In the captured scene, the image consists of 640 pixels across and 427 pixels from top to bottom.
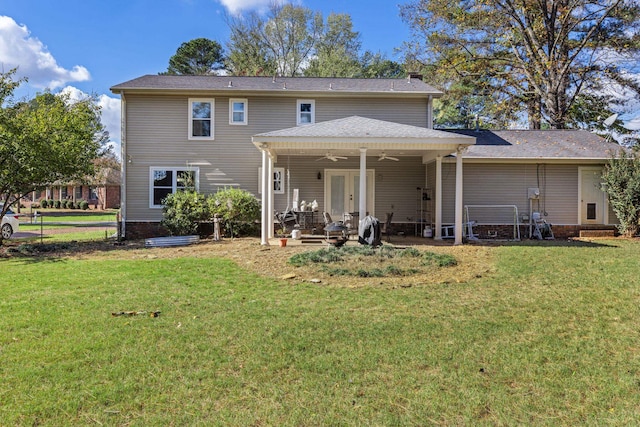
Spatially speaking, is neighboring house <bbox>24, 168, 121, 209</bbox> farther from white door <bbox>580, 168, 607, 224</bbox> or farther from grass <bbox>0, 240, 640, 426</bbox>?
white door <bbox>580, 168, 607, 224</bbox>

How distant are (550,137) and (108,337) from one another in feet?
52.7

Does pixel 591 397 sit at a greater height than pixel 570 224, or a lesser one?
lesser

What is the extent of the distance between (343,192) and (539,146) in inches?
280

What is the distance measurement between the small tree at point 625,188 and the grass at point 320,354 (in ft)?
26.0

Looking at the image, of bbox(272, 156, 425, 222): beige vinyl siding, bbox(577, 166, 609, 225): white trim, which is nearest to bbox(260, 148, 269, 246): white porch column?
bbox(272, 156, 425, 222): beige vinyl siding

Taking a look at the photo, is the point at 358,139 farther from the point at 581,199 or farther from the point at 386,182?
the point at 581,199

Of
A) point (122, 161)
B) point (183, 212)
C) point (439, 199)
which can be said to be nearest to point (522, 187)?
point (439, 199)

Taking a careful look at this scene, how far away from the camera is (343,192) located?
584 inches

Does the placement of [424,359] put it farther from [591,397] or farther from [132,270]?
[132,270]

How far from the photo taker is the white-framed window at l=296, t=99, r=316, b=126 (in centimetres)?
1450

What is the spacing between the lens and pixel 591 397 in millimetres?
3031

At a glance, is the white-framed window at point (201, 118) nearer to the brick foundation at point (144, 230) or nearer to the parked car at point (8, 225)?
the brick foundation at point (144, 230)

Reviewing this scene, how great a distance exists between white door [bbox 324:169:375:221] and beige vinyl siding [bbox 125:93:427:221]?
552mm

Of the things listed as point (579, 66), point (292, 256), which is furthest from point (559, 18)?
point (292, 256)
